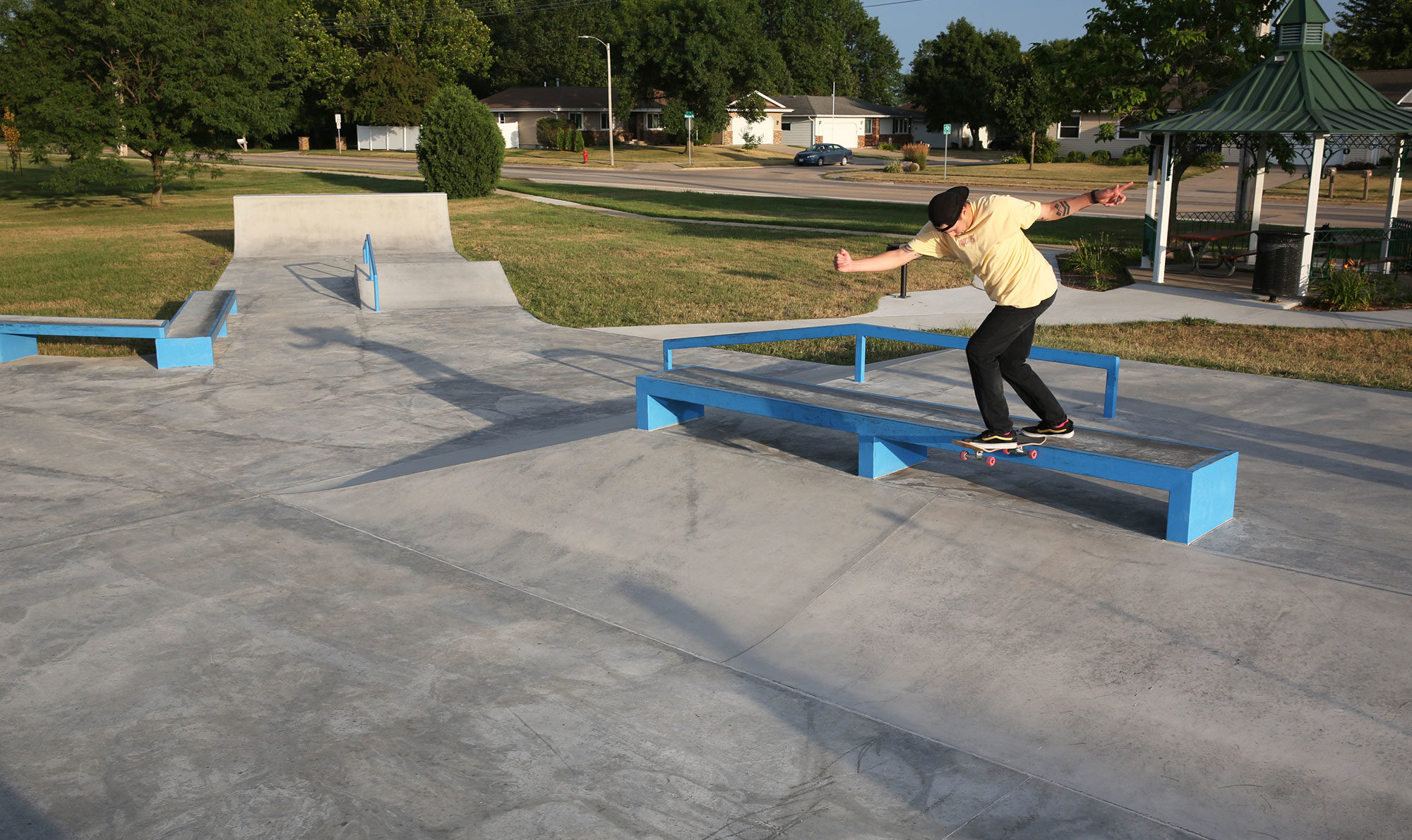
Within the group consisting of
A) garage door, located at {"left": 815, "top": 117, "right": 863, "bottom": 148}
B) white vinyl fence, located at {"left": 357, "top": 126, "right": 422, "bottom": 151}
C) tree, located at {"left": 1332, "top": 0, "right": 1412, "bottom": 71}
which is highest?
tree, located at {"left": 1332, "top": 0, "right": 1412, "bottom": 71}

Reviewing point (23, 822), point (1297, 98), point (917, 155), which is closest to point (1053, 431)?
point (23, 822)

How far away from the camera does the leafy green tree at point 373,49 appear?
70.3 m

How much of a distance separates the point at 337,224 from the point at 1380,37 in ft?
198

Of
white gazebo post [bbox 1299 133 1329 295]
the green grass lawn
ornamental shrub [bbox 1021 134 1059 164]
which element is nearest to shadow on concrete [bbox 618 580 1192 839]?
white gazebo post [bbox 1299 133 1329 295]

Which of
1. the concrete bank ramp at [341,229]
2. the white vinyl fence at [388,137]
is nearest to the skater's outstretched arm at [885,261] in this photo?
the concrete bank ramp at [341,229]

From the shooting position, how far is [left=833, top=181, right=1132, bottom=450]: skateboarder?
17.9ft

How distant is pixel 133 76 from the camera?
29359mm

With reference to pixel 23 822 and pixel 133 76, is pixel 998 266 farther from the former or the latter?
pixel 133 76

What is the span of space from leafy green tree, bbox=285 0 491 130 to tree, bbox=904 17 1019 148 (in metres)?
33.0

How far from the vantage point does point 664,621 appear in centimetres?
547

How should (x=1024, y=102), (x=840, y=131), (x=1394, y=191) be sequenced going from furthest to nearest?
(x=840, y=131), (x=1024, y=102), (x=1394, y=191)

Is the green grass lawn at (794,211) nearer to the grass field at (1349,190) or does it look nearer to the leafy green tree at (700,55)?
the grass field at (1349,190)

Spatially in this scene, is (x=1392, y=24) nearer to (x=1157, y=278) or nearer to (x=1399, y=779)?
(x=1157, y=278)

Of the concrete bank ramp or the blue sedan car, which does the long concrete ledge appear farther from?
the blue sedan car
